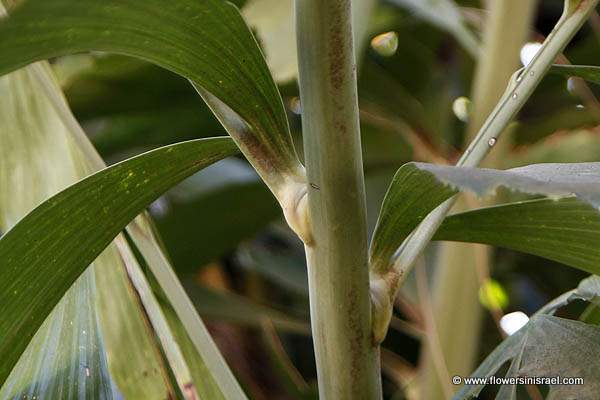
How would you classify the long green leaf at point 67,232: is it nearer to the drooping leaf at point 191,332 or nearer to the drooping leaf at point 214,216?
the drooping leaf at point 191,332

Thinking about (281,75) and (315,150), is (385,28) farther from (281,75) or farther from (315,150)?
(315,150)

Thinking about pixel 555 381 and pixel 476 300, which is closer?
pixel 555 381

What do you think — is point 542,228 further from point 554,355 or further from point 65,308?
point 65,308

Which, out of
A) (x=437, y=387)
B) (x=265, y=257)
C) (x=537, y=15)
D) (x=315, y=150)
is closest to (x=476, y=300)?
(x=437, y=387)

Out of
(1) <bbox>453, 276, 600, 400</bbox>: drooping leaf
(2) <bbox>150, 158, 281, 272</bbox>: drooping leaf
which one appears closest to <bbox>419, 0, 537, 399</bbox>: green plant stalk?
(2) <bbox>150, 158, 281, 272</bbox>: drooping leaf

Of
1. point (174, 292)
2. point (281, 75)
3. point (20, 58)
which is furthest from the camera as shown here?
point (281, 75)

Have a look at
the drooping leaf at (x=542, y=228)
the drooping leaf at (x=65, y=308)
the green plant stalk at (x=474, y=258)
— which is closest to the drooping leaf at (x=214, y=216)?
the green plant stalk at (x=474, y=258)

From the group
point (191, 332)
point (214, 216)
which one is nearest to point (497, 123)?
point (191, 332)
